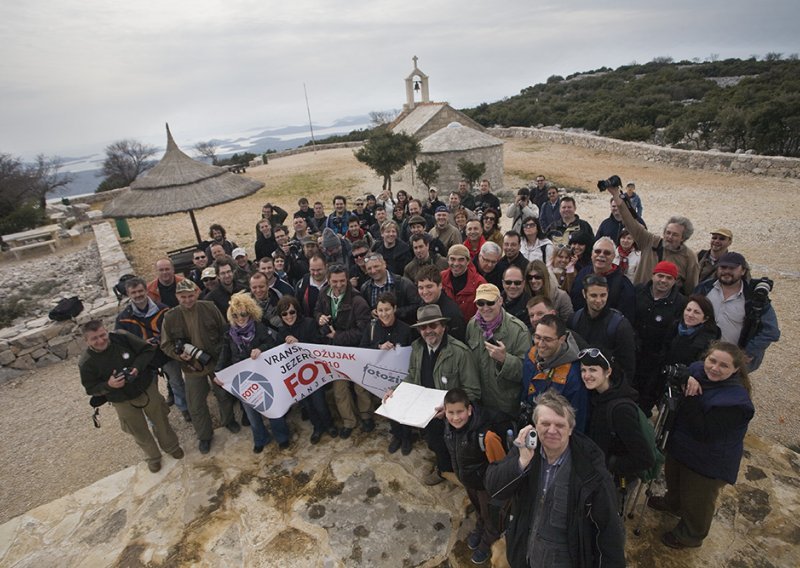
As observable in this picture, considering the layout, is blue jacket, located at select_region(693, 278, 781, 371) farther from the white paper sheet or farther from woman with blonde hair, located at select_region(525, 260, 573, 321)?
the white paper sheet

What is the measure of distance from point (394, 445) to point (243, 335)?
228 centimetres

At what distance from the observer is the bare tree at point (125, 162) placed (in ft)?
115

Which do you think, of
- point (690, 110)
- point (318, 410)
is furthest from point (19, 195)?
point (690, 110)

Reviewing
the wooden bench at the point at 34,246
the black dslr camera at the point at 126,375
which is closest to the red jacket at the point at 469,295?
the black dslr camera at the point at 126,375

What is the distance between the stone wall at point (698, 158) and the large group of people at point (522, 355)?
1617 centimetres

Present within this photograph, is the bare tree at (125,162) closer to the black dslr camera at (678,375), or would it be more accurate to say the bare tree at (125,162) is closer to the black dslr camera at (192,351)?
the black dslr camera at (192,351)

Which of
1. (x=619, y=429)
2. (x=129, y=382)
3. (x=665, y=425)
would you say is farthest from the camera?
(x=129, y=382)

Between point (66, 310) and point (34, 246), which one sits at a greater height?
Result: point (34, 246)

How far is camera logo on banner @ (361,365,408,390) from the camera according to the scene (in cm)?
471

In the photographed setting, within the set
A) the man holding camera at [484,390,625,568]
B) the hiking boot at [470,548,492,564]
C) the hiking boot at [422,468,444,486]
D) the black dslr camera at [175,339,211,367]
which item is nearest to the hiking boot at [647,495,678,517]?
the hiking boot at [470,548,492,564]

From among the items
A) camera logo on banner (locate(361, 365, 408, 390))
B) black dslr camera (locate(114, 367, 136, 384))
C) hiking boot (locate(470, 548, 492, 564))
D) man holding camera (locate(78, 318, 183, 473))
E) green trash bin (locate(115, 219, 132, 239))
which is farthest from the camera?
green trash bin (locate(115, 219, 132, 239))

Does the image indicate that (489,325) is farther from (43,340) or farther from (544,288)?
(43,340)

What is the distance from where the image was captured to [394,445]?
4863mm

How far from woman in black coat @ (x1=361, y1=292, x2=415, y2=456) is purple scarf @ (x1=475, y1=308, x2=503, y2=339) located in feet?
3.17
